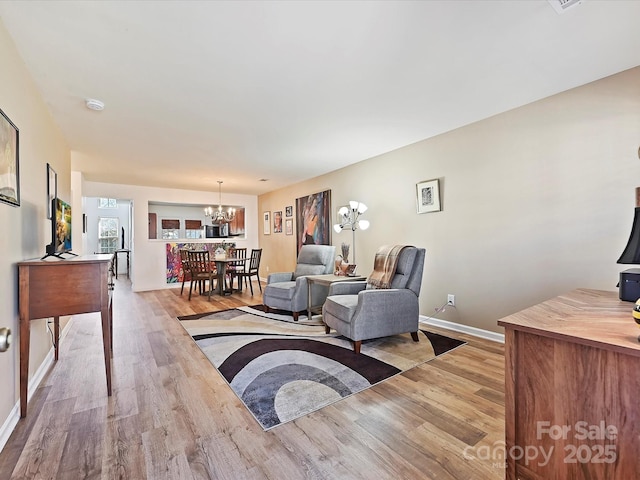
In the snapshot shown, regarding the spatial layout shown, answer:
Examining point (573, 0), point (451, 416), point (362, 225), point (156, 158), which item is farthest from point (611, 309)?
point (156, 158)

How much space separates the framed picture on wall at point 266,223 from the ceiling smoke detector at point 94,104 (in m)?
4.69

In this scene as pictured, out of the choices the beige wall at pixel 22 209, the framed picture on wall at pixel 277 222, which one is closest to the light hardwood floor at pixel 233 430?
the beige wall at pixel 22 209

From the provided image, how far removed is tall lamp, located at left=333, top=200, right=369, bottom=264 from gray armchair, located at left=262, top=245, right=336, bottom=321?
19.3 inches

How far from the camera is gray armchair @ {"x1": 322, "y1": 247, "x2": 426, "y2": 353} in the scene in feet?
8.74

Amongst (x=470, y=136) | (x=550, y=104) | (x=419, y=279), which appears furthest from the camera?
(x=470, y=136)

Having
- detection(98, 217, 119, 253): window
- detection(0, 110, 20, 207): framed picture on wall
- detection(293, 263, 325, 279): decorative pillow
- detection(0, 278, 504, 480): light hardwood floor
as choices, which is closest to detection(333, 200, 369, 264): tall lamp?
detection(293, 263, 325, 279): decorative pillow

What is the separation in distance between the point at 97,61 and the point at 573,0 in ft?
9.47

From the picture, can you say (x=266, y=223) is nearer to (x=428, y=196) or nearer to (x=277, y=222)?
(x=277, y=222)

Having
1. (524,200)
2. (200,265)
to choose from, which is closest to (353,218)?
(524,200)

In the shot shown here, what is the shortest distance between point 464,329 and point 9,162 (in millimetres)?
4037

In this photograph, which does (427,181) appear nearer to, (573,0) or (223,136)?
(573,0)

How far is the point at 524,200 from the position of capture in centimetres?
277

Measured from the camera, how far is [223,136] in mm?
3396

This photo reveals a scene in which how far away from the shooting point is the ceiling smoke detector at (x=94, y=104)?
2514mm
